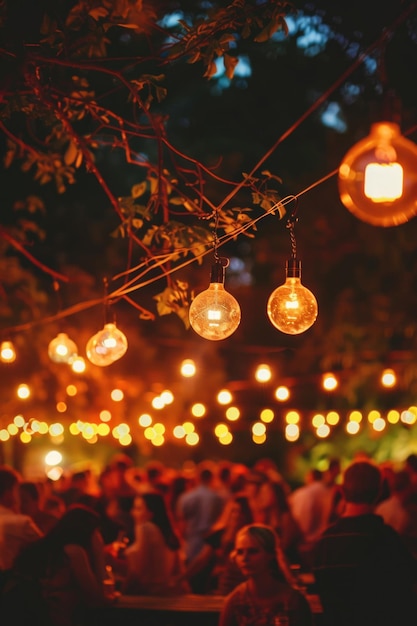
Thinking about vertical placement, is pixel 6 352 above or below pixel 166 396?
Result: below

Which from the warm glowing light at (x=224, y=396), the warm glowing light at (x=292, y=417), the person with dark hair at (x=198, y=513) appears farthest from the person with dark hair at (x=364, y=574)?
the warm glowing light at (x=292, y=417)

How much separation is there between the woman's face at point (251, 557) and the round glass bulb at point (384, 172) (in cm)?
279

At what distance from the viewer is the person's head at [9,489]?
7.45 meters

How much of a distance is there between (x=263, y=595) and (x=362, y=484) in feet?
3.44

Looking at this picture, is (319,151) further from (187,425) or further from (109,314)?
(109,314)

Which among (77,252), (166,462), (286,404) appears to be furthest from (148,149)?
(166,462)

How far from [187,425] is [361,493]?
10.9 meters

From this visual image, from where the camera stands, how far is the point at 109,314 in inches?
254

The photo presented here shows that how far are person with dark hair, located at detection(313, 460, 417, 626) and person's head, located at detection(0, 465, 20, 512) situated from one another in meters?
2.84

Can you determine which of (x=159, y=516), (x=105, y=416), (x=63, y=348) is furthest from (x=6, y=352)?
(x=105, y=416)

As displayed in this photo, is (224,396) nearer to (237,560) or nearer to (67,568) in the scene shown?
(67,568)

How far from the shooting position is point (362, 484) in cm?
591

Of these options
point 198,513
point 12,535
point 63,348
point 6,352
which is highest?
point 6,352

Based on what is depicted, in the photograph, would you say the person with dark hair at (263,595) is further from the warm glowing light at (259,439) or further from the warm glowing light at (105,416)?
the warm glowing light at (259,439)
